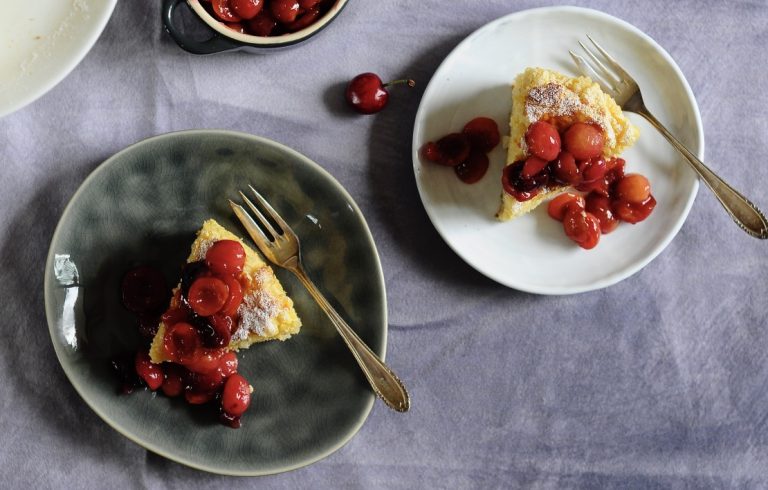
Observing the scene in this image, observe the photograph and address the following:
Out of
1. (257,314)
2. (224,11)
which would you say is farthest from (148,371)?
(224,11)

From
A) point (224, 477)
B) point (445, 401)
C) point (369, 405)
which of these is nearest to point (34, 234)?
point (224, 477)

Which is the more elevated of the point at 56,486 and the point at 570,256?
the point at 570,256

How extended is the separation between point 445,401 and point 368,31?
86 cm

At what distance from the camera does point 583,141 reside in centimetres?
156

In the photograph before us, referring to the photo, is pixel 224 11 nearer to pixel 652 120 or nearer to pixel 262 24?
pixel 262 24

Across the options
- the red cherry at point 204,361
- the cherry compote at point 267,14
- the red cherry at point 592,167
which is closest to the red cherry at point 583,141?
the red cherry at point 592,167

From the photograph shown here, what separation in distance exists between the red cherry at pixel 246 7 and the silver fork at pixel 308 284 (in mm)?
359

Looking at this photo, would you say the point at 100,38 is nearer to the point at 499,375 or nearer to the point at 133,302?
the point at 133,302

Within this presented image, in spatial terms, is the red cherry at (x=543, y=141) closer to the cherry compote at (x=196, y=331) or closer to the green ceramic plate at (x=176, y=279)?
the green ceramic plate at (x=176, y=279)

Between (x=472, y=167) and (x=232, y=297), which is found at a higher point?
(x=472, y=167)

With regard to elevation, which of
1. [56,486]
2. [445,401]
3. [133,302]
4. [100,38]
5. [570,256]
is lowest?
[56,486]

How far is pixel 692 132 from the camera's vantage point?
1741 millimetres

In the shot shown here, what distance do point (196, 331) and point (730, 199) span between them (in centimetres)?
115

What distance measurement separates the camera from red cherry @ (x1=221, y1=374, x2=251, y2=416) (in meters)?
1.64
